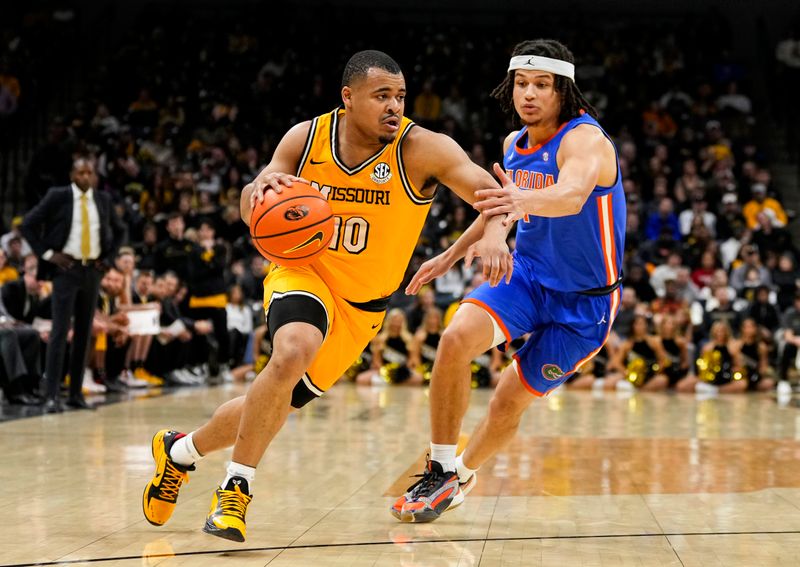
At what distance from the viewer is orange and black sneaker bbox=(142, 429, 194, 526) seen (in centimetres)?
405

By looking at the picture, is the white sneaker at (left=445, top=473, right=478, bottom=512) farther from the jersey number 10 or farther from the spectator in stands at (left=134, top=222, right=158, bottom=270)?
the spectator in stands at (left=134, top=222, right=158, bottom=270)

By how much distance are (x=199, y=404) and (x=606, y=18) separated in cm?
1438

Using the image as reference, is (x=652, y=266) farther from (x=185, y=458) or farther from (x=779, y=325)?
(x=185, y=458)

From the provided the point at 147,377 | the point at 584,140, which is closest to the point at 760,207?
the point at 147,377

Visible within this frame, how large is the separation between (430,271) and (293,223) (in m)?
0.82

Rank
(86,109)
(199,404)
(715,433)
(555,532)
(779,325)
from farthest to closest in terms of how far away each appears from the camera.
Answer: (86,109) → (779,325) → (199,404) → (715,433) → (555,532)

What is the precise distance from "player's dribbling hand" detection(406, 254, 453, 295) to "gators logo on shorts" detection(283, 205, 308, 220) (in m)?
0.70

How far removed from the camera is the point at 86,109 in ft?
59.8

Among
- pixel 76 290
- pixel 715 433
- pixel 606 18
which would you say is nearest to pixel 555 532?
pixel 715 433

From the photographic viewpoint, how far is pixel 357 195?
420 cm

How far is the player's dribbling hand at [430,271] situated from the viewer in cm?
441

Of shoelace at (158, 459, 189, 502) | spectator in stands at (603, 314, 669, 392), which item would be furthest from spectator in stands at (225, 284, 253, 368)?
shoelace at (158, 459, 189, 502)

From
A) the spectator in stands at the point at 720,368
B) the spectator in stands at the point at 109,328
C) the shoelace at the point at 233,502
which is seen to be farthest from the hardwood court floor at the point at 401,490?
the spectator in stands at the point at 720,368

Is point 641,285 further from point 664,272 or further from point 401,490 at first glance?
point 401,490
